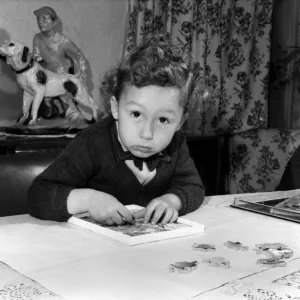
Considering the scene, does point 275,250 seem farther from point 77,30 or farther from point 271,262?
point 77,30

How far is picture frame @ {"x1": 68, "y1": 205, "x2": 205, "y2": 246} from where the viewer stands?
891 millimetres

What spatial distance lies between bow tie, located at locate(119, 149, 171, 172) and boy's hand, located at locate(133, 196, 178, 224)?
10.9 inches

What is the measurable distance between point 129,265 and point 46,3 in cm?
236

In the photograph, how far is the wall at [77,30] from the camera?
2736 millimetres

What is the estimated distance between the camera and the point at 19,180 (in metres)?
1.40

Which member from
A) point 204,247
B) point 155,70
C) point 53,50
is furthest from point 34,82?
point 204,247

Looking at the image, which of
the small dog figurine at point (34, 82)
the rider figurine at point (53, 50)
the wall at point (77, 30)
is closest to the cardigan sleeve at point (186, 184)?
the small dog figurine at point (34, 82)

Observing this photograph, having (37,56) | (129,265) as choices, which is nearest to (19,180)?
(129,265)

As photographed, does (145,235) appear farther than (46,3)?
No

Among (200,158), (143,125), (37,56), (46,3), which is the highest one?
(46,3)

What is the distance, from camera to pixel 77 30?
2.99 m

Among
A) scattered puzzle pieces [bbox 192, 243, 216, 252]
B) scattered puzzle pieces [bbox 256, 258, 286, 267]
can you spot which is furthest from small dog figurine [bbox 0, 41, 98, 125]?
scattered puzzle pieces [bbox 256, 258, 286, 267]

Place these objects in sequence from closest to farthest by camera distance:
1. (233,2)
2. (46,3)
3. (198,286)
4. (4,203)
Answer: (198,286) < (4,203) < (46,3) < (233,2)

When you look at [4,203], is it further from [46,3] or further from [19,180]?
[46,3]
